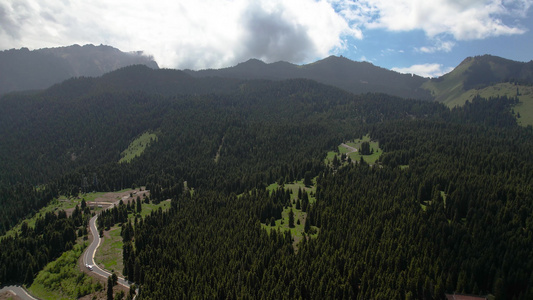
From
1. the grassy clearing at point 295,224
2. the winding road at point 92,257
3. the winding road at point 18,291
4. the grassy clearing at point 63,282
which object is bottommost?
the winding road at point 18,291

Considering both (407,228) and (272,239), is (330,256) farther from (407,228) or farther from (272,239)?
(407,228)

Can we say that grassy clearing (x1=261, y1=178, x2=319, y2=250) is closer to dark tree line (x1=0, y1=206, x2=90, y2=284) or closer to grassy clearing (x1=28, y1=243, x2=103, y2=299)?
grassy clearing (x1=28, y1=243, x2=103, y2=299)

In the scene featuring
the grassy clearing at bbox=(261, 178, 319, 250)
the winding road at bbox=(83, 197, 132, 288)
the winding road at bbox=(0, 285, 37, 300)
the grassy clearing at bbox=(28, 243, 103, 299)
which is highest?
the grassy clearing at bbox=(261, 178, 319, 250)

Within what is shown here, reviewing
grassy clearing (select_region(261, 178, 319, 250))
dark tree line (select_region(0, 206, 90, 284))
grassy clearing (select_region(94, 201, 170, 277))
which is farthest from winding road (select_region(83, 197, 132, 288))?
grassy clearing (select_region(261, 178, 319, 250))

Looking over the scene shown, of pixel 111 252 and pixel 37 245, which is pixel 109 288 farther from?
pixel 37 245

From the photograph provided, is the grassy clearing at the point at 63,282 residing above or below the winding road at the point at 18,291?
above

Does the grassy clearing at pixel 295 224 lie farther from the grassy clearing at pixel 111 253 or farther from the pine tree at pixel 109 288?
the grassy clearing at pixel 111 253

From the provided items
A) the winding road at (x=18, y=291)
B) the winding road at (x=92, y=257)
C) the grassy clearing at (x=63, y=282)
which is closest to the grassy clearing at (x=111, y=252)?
the winding road at (x=92, y=257)

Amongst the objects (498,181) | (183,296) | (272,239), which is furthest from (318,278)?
(498,181)

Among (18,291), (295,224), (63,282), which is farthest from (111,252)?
(295,224)
